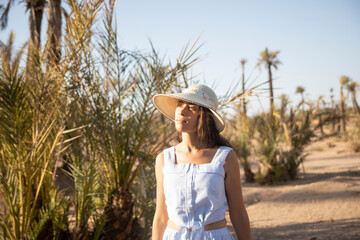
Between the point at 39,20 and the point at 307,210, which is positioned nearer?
the point at 307,210

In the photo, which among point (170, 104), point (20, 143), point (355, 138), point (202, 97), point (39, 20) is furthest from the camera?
point (355, 138)

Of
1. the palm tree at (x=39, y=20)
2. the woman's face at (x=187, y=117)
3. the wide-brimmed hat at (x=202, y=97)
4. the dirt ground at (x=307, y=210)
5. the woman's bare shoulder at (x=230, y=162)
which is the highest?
the palm tree at (x=39, y=20)

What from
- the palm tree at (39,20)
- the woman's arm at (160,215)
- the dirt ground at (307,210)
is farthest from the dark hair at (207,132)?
the dirt ground at (307,210)

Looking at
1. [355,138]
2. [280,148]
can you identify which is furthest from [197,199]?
[355,138]

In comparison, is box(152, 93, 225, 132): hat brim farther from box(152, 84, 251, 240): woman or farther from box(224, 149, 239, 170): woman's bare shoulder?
box(224, 149, 239, 170): woman's bare shoulder

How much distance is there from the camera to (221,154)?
1.75 m

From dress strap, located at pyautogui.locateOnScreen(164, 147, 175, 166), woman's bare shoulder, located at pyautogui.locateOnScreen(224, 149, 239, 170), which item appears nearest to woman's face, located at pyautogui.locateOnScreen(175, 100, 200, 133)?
dress strap, located at pyautogui.locateOnScreen(164, 147, 175, 166)

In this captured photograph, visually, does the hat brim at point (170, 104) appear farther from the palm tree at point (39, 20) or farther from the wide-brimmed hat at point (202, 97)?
the palm tree at point (39, 20)

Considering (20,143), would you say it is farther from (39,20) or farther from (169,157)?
(39,20)

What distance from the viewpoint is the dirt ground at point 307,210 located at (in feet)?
17.9

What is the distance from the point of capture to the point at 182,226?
1.71m

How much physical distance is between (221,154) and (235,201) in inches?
9.5

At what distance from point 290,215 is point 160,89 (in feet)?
13.8

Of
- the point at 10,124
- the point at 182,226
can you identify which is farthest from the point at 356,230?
the point at 10,124
